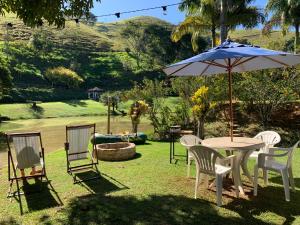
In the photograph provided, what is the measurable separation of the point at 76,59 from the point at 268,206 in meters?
56.8

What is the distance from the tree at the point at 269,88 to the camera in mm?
12469

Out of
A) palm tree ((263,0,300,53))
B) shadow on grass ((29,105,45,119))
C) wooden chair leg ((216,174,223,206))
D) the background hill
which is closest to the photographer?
Result: wooden chair leg ((216,174,223,206))

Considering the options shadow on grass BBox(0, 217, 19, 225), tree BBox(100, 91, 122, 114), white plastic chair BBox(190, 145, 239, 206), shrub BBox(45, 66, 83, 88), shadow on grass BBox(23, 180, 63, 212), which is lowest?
shadow on grass BBox(0, 217, 19, 225)

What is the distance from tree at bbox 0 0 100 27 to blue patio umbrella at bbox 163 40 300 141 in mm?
1977

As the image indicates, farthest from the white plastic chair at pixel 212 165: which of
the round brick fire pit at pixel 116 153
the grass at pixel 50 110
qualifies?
the grass at pixel 50 110

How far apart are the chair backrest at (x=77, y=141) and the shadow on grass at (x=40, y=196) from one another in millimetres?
751

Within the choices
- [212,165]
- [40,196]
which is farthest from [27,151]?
[212,165]

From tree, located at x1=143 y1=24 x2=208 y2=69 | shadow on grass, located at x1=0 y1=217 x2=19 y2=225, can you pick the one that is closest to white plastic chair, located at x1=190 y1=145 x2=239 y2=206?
shadow on grass, located at x1=0 y1=217 x2=19 y2=225

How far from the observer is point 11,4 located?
16.6 feet

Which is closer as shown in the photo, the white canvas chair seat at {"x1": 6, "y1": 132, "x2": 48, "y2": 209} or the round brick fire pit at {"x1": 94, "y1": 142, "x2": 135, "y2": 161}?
the white canvas chair seat at {"x1": 6, "y1": 132, "x2": 48, "y2": 209}

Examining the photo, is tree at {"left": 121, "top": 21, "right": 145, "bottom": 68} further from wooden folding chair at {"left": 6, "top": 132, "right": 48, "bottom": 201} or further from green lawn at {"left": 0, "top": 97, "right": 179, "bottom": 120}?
wooden folding chair at {"left": 6, "top": 132, "right": 48, "bottom": 201}

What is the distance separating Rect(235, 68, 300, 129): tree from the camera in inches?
491

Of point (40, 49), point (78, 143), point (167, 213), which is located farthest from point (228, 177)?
point (40, 49)

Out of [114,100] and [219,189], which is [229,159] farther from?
[114,100]
